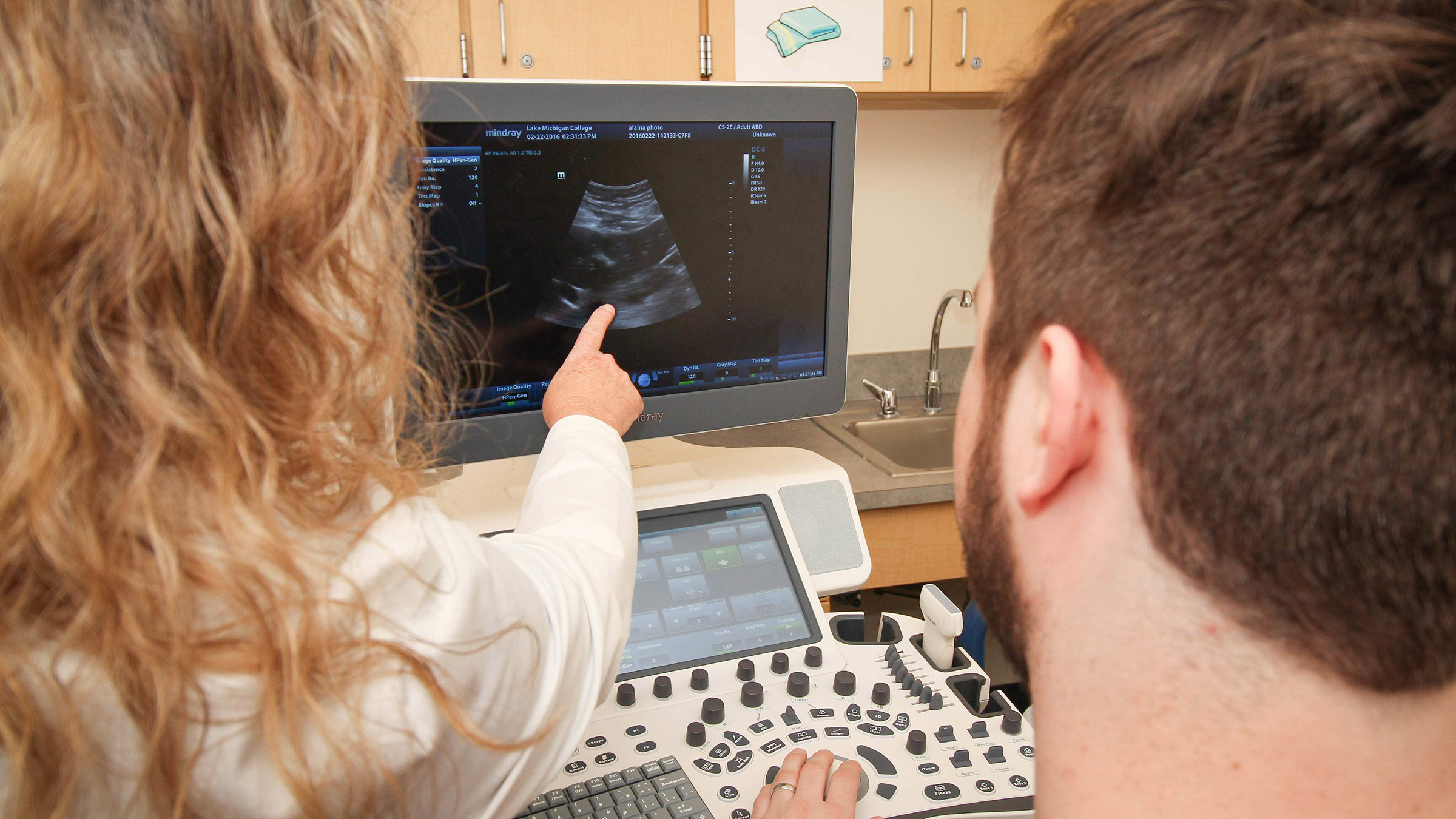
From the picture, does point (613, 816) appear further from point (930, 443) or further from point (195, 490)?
point (930, 443)

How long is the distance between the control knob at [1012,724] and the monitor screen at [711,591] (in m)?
0.23

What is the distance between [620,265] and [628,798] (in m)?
0.60

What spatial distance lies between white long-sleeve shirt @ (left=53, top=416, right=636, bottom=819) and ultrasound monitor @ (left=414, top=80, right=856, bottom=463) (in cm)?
37

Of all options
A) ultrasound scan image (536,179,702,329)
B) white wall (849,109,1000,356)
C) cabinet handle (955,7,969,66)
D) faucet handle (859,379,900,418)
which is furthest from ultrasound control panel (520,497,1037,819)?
white wall (849,109,1000,356)

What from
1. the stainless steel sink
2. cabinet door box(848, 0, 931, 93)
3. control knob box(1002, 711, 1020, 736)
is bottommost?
the stainless steel sink

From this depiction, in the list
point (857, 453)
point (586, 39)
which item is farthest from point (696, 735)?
point (586, 39)

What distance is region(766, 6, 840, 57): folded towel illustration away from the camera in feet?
5.95

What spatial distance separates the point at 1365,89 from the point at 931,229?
2007 millimetres

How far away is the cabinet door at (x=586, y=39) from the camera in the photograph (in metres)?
1.69

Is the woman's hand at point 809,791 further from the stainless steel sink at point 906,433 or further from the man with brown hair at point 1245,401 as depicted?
the stainless steel sink at point 906,433

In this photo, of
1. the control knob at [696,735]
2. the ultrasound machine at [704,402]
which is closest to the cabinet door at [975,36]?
the ultrasound machine at [704,402]

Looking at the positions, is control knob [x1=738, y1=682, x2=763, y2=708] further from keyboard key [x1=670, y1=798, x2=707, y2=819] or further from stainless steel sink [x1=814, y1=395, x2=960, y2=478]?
stainless steel sink [x1=814, y1=395, x2=960, y2=478]

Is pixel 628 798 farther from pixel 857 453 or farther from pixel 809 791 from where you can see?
pixel 857 453

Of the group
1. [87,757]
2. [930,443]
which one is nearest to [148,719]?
[87,757]
